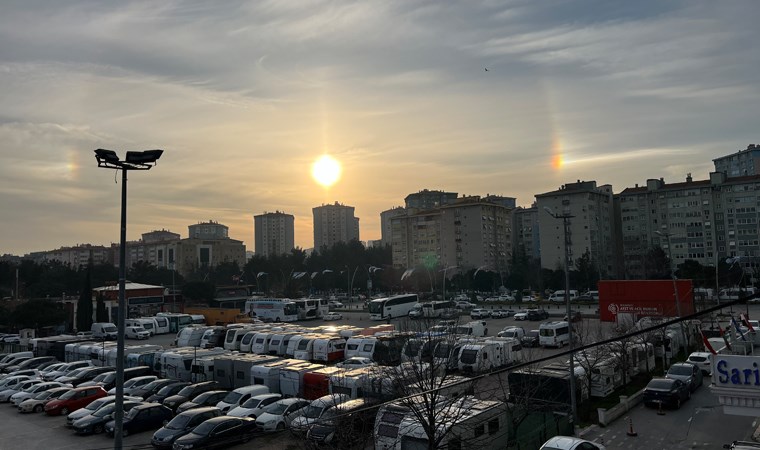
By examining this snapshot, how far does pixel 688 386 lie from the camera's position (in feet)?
62.9

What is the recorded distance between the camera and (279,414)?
17.5 m

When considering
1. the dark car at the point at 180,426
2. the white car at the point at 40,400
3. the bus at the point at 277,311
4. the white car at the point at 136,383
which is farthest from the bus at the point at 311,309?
the dark car at the point at 180,426

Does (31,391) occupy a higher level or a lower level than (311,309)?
lower

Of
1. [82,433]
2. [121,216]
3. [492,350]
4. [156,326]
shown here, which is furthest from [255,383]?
[156,326]

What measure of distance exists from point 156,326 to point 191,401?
3012 cm

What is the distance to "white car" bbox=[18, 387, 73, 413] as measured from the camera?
71.7ft

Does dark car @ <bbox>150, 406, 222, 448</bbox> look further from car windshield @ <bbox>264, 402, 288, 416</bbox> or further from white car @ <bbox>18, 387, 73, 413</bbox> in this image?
white car @ <bbox>18, 387, 73, 413</bbox>

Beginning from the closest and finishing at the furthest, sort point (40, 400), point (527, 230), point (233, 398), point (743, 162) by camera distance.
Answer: point (233, 398), point (40, 400), point (527, 230), point (743, 162)

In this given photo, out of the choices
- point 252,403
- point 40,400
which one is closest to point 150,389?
point 40,400

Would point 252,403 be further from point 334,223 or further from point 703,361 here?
point 334,223

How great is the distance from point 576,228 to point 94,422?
8050cm

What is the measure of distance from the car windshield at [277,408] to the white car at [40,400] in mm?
10430

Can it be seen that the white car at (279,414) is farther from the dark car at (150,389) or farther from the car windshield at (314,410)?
the dark car at (150,389)

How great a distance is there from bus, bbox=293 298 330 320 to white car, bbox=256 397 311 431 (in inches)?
1486
